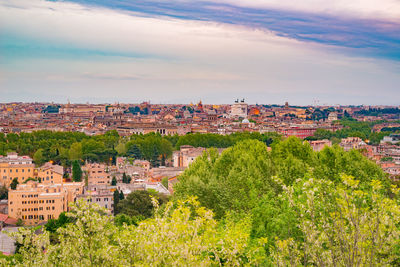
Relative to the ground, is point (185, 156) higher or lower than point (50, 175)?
higher

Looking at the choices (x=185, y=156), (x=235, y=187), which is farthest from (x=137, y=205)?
(x=185, y=156)

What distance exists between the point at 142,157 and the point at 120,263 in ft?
166

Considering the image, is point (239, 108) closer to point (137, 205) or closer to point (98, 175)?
point (98, 175)

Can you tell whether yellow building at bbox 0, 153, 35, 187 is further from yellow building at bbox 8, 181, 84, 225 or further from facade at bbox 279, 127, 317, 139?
facade at bbox 279, 127, 317, 139

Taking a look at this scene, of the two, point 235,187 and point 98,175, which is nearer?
point 235,187

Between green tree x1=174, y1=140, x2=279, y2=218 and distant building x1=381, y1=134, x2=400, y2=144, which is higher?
green tree x1=174, y1=140, x2=279, y2=218

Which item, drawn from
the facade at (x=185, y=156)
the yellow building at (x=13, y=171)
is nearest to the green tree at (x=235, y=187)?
the yellow building at (x=13, y=171)

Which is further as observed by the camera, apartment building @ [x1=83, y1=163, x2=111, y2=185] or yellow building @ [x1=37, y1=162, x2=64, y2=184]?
apartment building @ [x1=83, y1=163, x2=111, y2=185]

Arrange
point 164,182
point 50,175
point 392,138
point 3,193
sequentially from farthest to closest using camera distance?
1. point 392,138
2. point 164,182
3. point 50,175
4. point 3,193

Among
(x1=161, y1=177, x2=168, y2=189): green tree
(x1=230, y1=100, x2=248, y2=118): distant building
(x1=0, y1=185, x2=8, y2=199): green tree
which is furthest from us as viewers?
(x1=230, y1=100, x2=248, y2=118): distant building

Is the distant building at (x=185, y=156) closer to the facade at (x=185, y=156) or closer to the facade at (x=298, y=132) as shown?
the facade at (x=185, y=156)

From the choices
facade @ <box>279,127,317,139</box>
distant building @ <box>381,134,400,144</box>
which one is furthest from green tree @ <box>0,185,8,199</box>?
facade @ <box>279,127,317,139</box>

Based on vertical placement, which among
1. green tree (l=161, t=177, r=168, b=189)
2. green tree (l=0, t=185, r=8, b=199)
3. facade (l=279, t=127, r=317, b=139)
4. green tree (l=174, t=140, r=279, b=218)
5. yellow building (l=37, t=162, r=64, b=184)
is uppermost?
green tree (l=174, t=140, r=279, b=218)

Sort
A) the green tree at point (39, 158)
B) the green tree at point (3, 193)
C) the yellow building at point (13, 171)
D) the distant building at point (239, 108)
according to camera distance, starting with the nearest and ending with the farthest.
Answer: the green tree at point (3, 193) < the yellow building at point (13, 171) < the green tree at point (39, 158) < the distant building at point (239, 108)
